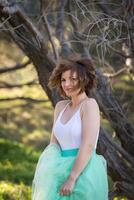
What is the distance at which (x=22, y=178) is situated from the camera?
31.3ft

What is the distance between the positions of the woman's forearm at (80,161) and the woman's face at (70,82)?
0.40m

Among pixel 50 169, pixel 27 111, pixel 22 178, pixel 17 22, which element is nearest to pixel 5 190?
pixel 22 178

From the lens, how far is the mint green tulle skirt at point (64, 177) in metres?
3.95

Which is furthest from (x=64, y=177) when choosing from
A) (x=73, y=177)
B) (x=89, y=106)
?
(x=89, y=106)

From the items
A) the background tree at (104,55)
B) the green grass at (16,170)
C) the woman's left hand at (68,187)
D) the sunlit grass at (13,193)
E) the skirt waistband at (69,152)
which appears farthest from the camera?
the green grass at (16,170)

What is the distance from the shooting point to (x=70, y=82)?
404 centimetres

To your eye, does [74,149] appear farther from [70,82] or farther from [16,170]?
[16,170]

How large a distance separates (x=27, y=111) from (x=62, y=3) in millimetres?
12467

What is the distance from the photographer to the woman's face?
13.3 feet

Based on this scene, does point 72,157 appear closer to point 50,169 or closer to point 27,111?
point 50,169

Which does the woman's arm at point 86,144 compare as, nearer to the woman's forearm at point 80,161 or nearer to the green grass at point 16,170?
the woman's forearm at point 80,161

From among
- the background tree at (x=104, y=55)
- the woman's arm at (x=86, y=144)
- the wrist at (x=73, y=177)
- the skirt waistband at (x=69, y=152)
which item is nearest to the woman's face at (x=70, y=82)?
the woman's arm at (x=86, y=144)

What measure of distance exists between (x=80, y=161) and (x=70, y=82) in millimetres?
537

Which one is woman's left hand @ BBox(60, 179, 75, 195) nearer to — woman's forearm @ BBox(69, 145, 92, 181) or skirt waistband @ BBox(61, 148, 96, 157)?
woman's forearm @ BBox(69, 145, 92, 181)
